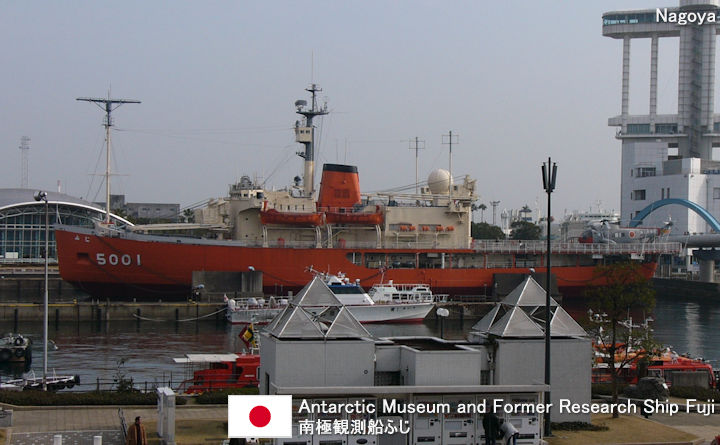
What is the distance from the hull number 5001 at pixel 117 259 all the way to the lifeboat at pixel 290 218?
7825 millimetres

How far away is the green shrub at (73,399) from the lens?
2228cm

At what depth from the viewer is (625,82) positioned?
350ft

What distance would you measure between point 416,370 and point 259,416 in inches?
134

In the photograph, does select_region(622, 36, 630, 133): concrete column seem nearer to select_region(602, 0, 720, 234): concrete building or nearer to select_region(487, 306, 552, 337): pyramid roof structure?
select_region(602, 0, 720, 234): concrete building

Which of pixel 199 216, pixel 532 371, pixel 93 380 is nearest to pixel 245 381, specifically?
pixel 93 380

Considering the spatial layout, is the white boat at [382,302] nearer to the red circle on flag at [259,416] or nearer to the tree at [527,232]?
the red circle on flag at [259,416]

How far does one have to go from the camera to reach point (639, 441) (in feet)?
61.5

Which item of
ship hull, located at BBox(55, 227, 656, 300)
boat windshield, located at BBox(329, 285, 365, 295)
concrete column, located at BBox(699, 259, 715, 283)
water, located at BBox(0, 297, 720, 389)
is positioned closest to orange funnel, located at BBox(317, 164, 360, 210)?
ship hull, located at BBox(55, 227, 656, 300)

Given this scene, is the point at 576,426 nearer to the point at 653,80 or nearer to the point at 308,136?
the point at 308,136

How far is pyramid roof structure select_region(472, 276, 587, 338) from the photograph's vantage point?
20578 mm

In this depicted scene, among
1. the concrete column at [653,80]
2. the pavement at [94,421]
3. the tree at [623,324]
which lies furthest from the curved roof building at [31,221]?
the pavement at [94,421]

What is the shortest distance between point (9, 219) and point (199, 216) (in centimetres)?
3277

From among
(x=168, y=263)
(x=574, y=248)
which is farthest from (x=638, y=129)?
(x=168, y=263)

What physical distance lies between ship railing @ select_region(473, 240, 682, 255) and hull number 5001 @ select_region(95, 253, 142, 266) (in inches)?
833
